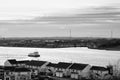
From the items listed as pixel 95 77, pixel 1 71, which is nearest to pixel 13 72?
pixel 1 71

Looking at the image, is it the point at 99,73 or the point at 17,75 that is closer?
the point at 17,75

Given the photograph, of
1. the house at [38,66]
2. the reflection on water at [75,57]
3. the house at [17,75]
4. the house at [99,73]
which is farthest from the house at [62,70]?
the reflection on water at [75,57]

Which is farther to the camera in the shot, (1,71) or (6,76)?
(1,71)

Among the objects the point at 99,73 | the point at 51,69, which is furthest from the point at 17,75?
the point at 99,73

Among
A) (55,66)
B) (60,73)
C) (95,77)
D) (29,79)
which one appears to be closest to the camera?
(29,79)

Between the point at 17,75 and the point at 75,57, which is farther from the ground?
the point at 17,75

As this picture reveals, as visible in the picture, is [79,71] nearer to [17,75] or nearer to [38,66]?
[38,66]

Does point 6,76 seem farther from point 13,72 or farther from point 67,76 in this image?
point 67,76

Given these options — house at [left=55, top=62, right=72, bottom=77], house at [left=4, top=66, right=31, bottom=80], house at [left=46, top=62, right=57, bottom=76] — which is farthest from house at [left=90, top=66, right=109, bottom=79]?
house at [left=4, top=66, right=31, bottom=80]

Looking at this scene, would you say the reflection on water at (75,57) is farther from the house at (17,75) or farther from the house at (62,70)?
the house at (17,75)

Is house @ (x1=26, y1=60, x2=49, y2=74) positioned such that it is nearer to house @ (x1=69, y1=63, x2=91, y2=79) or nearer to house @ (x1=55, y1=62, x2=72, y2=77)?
house @ (x1=55, y1=62, x2=72, y2=77)

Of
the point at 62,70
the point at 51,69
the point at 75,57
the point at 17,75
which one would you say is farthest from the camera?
the point at 75,57
